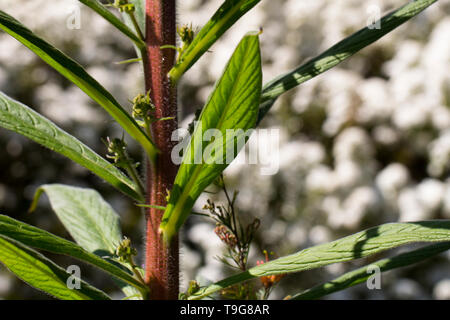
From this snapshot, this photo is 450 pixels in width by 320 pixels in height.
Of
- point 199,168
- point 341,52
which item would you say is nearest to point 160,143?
point 199,168

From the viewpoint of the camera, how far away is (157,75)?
684mm

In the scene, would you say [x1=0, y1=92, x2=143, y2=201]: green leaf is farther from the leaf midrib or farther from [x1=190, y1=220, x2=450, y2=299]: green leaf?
[x1=190, y1=220, x2=450, y2=299]: green leaf

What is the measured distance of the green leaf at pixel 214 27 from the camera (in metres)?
0.64

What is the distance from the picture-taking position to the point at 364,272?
724 millimetres

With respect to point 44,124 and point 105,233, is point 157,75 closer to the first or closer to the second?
point 44,124

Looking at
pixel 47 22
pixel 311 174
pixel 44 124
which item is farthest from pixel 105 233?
pixel 47 22

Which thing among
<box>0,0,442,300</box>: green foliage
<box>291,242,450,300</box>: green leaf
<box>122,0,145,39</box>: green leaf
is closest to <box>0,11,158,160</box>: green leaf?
<box>0,0,442,300</box>: green foliage

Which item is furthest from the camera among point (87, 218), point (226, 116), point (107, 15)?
point (87, 218)

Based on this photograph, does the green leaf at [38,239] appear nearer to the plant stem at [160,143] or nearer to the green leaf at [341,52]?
the plant stem at [160,143]

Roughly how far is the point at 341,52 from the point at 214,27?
0.60 ft

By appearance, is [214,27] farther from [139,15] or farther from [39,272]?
[39,272]

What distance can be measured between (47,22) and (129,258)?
322cm

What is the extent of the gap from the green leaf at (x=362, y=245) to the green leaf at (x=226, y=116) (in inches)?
5.1

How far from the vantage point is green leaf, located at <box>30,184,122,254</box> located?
0.82 metres
